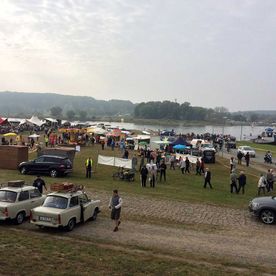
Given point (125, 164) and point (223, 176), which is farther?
point (223, 176)

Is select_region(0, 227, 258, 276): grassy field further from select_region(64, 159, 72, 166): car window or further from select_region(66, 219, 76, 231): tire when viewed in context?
select_region(64, 159, 72, 166): car window

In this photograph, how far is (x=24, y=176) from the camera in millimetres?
29078

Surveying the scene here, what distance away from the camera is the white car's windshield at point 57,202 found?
1602cm

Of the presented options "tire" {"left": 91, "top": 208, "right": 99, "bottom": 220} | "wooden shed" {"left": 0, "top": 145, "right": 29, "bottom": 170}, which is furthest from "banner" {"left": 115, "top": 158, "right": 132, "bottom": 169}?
"tire" {"left": 91, "top": 208, "right": 99, "bottom": 220}

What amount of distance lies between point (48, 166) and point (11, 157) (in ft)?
→ 11.9

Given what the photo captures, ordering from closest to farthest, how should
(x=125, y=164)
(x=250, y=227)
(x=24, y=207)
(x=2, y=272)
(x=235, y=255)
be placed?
1. (x=2, y=272)
2. (x=235, y=255)
3. (x=24, y=207)
4. (x=250, y=227)
5. (x=125, y=164)

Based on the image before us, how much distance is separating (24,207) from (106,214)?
3.81 meters

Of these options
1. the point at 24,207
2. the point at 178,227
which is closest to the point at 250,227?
the point at 178,227

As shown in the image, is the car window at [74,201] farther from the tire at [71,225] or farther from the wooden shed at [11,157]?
the wooden shed at [11,157]

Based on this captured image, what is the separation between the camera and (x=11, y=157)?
104ft

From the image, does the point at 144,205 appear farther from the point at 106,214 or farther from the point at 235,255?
the point at 235,255

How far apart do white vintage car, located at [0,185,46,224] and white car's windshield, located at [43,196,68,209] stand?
1244 millimetres

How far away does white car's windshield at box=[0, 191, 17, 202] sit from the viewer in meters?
16.8

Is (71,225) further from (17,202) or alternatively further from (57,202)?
(17,202)
